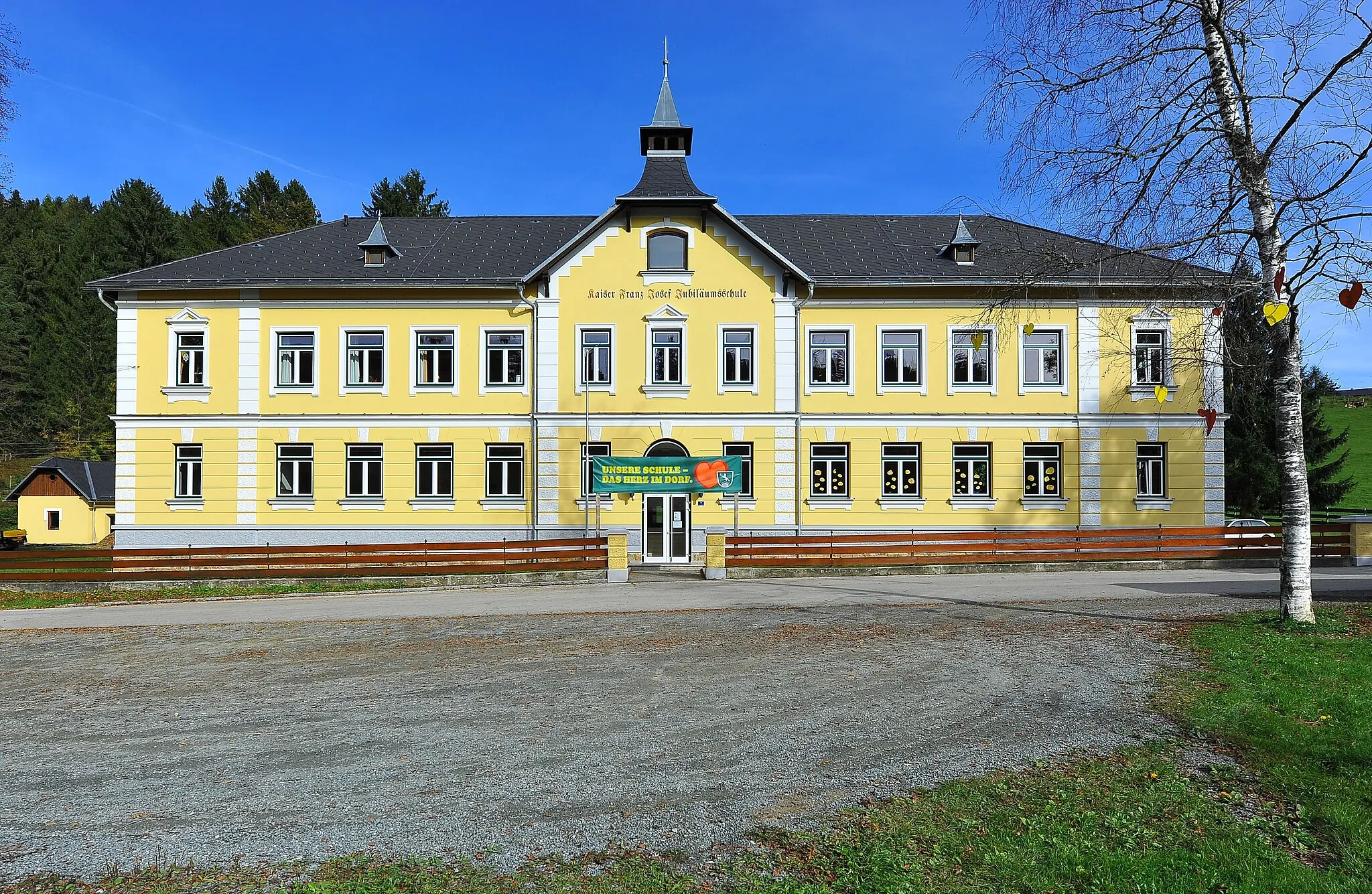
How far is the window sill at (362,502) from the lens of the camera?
77.0 feet

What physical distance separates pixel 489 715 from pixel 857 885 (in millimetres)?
4567

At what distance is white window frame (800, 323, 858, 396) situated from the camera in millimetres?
23641

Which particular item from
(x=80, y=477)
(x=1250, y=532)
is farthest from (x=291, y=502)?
(x=80, y=477)

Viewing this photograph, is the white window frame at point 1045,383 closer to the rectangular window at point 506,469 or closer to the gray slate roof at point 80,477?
the rectangular window at point 506,469

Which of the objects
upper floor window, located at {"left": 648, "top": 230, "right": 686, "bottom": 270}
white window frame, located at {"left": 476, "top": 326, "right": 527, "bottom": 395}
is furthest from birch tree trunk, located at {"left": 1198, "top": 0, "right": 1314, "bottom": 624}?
white window frame, located at {"left": 476, "top": 326, "right": 527, "bottom": 395}

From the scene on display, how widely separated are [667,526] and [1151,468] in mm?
14399

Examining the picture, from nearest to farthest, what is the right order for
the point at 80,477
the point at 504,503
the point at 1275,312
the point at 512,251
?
the point at 1275,312
the point at 504,503
the point at 512,251
the point at 80,477

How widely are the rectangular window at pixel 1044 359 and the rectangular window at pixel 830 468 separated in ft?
19.4

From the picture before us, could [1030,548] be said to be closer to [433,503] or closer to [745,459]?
[745,459]

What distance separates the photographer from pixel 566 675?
9562mm

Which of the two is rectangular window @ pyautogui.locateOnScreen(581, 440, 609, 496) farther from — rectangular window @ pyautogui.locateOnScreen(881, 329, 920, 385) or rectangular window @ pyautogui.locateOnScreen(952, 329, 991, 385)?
rectangular window @ pyautogui.locateOnScreen(952, 329, 991, 385)

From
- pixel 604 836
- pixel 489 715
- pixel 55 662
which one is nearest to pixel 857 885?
pixel 604 836

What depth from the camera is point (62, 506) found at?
44.2m

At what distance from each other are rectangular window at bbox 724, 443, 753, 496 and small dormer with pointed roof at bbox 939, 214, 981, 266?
8727mm
